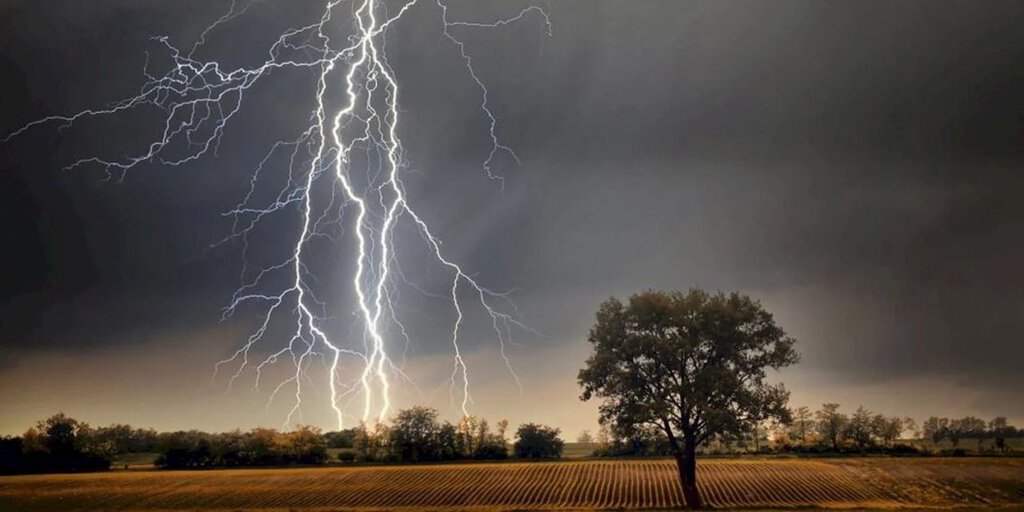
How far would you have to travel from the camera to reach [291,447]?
6938 centimetres

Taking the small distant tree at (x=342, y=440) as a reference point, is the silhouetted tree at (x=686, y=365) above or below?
above

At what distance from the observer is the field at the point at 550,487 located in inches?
1500

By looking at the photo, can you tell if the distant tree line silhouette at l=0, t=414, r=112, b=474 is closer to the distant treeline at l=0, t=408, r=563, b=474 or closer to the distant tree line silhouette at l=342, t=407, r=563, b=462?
the distant treeline at l=0, t=408, r=563, b=474

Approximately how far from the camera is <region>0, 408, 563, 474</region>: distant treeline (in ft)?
215

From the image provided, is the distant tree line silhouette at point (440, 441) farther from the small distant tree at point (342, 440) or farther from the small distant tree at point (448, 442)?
the small distant tree at point (342, 440)

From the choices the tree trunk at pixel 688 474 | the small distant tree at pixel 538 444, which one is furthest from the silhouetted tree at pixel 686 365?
the small distant tree at pixel 538 444

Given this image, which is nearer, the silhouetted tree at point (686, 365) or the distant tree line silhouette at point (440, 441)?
the silhouetted tree at point (686, 365)

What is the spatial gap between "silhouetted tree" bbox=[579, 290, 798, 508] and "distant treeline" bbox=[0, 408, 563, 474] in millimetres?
31145

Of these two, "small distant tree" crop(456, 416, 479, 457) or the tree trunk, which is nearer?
the tree trunk

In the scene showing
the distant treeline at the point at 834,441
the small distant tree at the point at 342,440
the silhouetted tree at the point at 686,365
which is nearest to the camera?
the silhouetted tree at the point at 686,365

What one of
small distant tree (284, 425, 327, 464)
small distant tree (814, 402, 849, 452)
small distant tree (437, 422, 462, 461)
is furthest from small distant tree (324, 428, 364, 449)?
small distant tree (814, 402, 849, 452)

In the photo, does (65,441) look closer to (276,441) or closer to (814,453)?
(276,441)

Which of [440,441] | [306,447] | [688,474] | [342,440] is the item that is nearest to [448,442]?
[440,441]

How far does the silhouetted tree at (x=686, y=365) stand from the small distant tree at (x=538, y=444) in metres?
30.5
